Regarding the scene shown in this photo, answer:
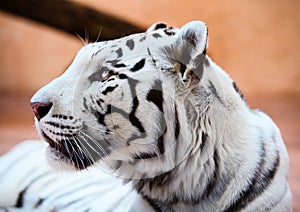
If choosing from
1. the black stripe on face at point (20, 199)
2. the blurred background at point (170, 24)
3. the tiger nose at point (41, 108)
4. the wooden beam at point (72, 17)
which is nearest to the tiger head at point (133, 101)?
the tiger nose at point (41, 108)

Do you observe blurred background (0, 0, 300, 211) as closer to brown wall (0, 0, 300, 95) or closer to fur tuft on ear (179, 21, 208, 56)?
brown wall (0, 0, 300, 95)

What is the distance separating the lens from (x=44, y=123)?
1.19 metres

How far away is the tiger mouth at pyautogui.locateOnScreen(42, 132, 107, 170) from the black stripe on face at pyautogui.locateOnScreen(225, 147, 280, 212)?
0.85 feet

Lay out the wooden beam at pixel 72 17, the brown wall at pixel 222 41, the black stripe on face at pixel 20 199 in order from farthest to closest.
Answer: the brown wall at pixel 222 41, the wooden beam at pixel 72 17, the black stripe on face at pixel 20 199

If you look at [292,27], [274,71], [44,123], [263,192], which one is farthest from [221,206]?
[292,27]

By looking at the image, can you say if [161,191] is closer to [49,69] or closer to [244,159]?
[244,159]

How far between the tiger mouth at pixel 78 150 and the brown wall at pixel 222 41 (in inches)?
51.6

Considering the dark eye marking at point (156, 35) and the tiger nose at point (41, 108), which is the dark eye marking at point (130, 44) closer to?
the dark eye marking at point (156, 35)

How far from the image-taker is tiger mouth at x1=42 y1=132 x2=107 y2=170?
3.94 feet

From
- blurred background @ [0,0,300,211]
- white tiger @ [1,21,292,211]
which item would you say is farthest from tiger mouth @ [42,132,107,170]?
blurred background @ [0,0,300,211]

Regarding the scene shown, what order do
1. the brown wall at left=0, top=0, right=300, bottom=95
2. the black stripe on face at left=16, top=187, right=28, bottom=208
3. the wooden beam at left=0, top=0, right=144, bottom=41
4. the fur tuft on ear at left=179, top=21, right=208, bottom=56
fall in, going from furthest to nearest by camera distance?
the brown wall at left=0, top=0, right=300, bottom=95 < the wooden beam at left=0, top=0, right=144, bottom=41 < the black stripe on face at left=16, top=187, right=28, bottom=208 < the fur tuft on ear at left=179, top=21, right=208, bottom=56

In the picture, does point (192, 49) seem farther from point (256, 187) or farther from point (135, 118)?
point (256, 187)

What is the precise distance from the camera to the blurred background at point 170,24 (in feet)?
8.21

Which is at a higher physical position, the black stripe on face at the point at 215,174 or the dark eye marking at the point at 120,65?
the dark eye marking at the point at 120,65
